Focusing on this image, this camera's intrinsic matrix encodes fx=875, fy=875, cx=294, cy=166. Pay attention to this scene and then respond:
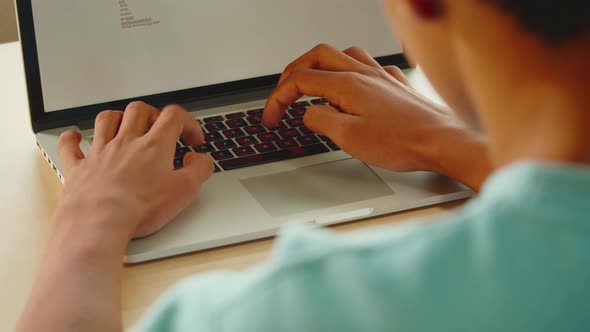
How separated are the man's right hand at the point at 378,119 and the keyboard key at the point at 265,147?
0.05 metres

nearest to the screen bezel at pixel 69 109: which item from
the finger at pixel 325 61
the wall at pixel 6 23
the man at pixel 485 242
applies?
the finger at pixel 325 61

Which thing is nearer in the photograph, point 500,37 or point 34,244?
point 500,37

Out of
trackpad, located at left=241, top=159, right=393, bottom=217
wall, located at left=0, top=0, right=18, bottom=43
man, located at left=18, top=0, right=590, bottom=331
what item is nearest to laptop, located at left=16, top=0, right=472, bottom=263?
trackpad, located at left=241, top=159, right=393, bottom=217

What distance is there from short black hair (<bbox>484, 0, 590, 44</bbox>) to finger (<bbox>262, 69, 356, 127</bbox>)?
602 millimetres

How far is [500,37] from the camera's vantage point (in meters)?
0.38

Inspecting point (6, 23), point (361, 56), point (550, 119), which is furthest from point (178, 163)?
point (6, 23)

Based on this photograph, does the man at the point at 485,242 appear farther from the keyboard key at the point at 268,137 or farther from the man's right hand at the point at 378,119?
the keyboard key at the point at 268,137

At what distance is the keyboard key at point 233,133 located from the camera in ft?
3.38

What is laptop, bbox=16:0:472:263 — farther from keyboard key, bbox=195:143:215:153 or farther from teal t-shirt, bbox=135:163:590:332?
teal t-shirt, bbox=135:163:590:332

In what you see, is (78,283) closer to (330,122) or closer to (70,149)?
(70,149)

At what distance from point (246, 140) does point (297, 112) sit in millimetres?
95

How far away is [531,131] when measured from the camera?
1.32 ft

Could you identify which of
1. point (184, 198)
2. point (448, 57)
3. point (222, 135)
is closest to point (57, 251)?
point (184, 198)

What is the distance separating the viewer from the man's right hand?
0.90m
